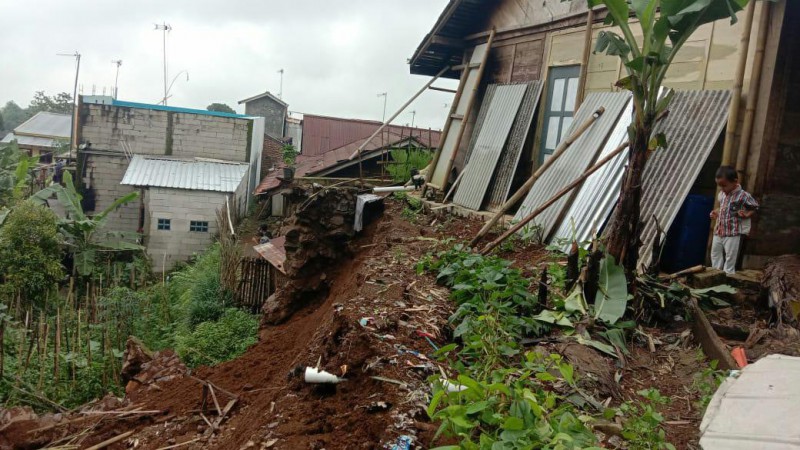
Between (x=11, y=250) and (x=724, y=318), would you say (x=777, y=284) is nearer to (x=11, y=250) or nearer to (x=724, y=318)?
(x=724, y=318)

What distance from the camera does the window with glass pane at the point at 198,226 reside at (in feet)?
63.5

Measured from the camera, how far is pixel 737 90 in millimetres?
5461

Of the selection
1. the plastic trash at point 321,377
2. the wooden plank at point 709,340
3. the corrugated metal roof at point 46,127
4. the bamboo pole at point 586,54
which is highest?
the bamboo pole at point 586,54

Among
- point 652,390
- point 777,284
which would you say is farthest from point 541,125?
point 652,390

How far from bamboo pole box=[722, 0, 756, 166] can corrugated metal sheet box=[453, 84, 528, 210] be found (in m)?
3.79

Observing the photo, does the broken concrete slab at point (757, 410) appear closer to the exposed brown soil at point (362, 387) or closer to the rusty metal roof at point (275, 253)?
the exposed brown soil at point (362, 387)

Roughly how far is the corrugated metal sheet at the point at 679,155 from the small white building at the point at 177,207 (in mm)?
15961

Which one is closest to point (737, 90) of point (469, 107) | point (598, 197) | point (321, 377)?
point (598, 197)

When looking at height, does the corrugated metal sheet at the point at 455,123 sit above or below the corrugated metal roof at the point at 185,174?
above

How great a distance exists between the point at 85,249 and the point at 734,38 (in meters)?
16.3

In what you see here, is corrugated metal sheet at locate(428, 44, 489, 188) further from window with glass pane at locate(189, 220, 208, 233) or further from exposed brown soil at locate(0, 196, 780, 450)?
window with glass pane at locate(189, 220, 208, 233)

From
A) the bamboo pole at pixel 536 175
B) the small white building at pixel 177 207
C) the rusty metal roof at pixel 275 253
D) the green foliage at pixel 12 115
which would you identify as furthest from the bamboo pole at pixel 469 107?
the green foliage at pixel 12 115

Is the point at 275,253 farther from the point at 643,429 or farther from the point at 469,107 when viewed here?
the point at 643,429

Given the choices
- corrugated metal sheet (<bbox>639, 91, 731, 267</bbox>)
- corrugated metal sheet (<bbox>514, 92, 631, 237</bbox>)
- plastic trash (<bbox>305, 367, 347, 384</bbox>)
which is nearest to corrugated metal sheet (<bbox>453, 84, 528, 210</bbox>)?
corrugated metal sheet (<bbox>514, 92, 631, 237</bbox>)
